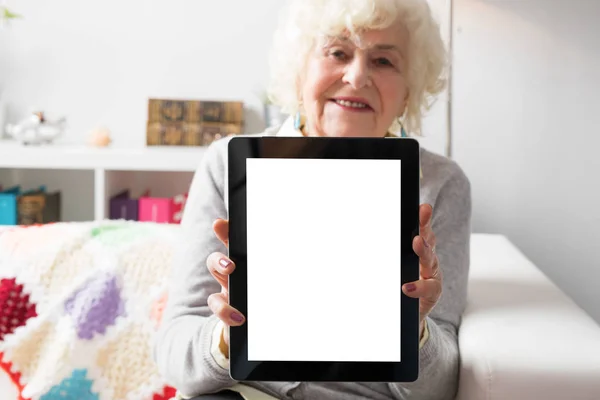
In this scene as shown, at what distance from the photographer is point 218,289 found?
1167 mm

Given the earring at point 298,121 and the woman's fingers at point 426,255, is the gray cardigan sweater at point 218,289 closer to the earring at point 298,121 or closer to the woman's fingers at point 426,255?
the earring at point 298,121

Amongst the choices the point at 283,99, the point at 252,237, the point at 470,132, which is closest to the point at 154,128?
the point at 470,132

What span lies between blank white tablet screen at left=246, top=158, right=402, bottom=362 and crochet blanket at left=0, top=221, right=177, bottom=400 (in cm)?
53

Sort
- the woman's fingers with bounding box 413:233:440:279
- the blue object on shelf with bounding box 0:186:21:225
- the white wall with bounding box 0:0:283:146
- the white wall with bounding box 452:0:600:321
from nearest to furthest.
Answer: the woman's fingers with bounding box 413:233:440:279 < the white wall with bounding box 452:0:600:321 < the blue object on shelf with bounding box 0:186:21:225 < the white wall with bounding box 0:0:283:146

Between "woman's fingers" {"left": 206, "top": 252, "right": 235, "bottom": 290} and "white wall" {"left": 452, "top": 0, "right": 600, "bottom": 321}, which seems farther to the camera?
"white wall" {"left": 452, "top": 0, "right": 600, "bottom": 321}

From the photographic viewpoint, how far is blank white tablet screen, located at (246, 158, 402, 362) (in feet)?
2.79

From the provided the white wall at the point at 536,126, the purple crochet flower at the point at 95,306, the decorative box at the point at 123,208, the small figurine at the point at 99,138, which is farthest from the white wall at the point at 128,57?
the purple crochet flower at the point at 95,306

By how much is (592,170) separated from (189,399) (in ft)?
5.03

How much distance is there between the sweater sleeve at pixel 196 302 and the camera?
41.4 inches

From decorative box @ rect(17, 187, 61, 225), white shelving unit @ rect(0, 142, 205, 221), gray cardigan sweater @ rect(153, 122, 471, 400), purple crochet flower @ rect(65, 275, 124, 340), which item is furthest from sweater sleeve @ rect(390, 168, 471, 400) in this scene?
decorative box @ rect(17, 187, 61, 225)

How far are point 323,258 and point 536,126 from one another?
5.10 ft

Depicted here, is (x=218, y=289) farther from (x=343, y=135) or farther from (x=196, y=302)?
(x=343, y=135)

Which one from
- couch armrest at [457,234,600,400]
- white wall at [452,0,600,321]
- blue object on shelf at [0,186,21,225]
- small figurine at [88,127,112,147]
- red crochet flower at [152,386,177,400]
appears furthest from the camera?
small figurine at [88,127,112,147]

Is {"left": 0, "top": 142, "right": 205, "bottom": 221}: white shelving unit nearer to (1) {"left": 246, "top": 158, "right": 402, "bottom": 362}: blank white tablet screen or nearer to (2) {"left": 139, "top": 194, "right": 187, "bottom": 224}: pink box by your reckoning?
(2) {"left": 139, "top": 194, "right": 187, "bottom": 224}: pink box
